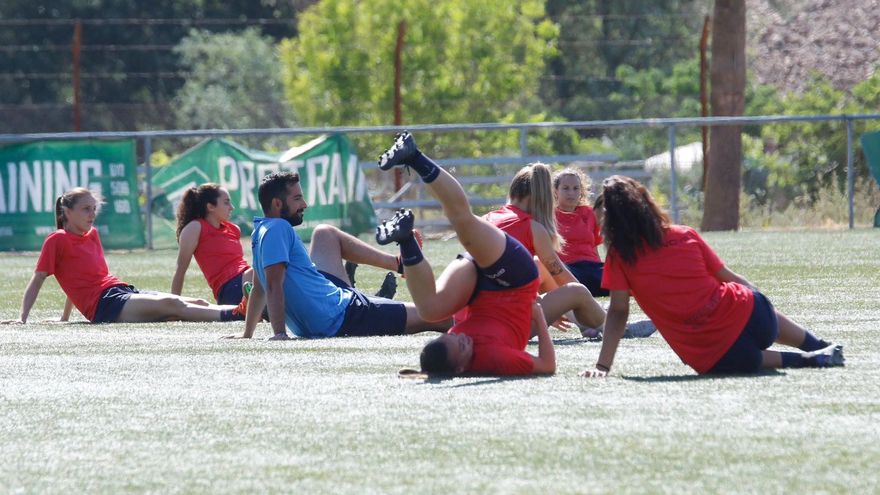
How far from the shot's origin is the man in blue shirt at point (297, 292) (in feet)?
32.1

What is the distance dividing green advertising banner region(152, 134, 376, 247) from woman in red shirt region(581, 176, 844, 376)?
14.7 m

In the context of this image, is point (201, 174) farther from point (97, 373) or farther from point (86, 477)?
point (86, 477)

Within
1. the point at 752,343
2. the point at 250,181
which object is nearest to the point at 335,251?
the point at 752,343

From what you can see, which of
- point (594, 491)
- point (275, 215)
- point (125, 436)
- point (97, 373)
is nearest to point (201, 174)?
point (275, 215)

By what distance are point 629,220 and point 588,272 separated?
3.85 metres

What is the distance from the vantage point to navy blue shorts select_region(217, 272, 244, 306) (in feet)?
40.2

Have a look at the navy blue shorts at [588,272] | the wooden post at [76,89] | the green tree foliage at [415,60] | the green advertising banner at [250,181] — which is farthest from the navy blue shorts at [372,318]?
the green tree foliage at [415,60]

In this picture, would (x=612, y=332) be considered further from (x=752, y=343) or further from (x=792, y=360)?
(x=792, y=360)

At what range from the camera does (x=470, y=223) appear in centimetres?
763

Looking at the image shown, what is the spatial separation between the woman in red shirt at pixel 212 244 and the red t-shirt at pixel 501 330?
460 cm

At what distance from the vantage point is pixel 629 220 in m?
7.41

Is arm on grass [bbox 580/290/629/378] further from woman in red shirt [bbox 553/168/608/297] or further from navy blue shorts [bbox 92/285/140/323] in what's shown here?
navy blue shorts [bbox 92/285/140/323]

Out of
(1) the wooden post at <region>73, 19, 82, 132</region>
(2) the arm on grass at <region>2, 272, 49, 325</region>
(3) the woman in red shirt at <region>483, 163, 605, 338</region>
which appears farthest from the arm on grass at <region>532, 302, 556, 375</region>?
(1) the wooden post at <region>73, 19, 82, 132</region>

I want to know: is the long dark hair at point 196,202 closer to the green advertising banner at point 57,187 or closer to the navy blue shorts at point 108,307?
the navy blue shorts at point 108,307
